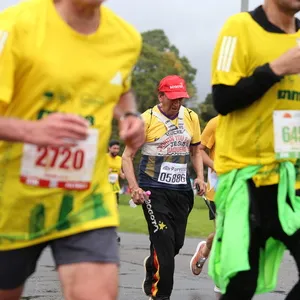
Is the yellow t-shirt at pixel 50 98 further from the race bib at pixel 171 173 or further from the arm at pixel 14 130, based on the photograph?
the race bib at pixel 171 173

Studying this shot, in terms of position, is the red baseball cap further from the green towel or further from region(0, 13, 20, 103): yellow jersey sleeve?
region(0, 13, 20, 103): yellow jersey sleeve

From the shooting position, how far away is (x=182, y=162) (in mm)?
7570

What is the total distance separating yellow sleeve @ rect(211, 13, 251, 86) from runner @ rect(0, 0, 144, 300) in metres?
0.72

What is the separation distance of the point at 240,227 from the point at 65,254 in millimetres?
1068

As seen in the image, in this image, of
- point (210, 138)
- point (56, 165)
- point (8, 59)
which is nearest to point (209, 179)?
point (210, 138)

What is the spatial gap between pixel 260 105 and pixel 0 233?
5.02 ft

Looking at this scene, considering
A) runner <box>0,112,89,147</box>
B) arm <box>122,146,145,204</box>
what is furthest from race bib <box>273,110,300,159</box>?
arm <box>122,146,145,204</box>

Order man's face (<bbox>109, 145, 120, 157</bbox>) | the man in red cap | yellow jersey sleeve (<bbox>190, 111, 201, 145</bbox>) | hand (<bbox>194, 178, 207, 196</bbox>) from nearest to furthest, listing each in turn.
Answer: the man in red cap → yellow jersey sleeve (<bbox>190, 111, 201, 145</bbox>) → hand (<bbox>194, 178, 207, 196</bbox>) → man's face (<bbox>109, 145, 120, 157</bbox>)

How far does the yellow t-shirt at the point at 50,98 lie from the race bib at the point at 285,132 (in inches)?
38.5

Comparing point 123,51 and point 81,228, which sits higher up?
point 123,51

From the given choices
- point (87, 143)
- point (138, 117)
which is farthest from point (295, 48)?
point (87, 143)

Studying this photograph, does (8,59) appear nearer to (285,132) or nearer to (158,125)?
(285,132)

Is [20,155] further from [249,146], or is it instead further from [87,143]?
[249,146]

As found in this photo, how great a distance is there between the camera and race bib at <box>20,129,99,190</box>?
360cm
